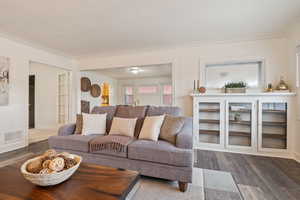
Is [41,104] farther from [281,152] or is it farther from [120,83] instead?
[281,152]

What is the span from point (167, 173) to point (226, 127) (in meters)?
1.97

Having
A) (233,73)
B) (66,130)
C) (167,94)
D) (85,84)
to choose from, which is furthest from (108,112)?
(167,94)

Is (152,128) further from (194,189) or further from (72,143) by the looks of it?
(72,143)

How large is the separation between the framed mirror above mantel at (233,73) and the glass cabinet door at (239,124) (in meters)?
0.52

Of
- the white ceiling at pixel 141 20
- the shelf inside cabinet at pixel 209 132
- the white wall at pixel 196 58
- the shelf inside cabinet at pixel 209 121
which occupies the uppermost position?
the white ceiling at pixel 141 20

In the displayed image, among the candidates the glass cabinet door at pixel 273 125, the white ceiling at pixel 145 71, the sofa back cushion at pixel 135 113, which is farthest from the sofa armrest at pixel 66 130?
the glass cabinet door at pixel 273 125

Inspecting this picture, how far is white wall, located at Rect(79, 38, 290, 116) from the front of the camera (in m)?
2.98

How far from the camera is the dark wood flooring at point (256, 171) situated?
1.64m

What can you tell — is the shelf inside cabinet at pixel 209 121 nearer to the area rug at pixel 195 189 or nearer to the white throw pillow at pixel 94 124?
the area rug at pixel 195 189

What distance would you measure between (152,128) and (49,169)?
54.8 inches

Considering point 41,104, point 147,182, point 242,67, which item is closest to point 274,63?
point 242,67

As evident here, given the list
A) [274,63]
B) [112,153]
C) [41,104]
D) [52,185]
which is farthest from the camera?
[41,104]

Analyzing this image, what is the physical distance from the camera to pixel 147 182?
1811 millimetres

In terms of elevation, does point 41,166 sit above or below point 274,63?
below
